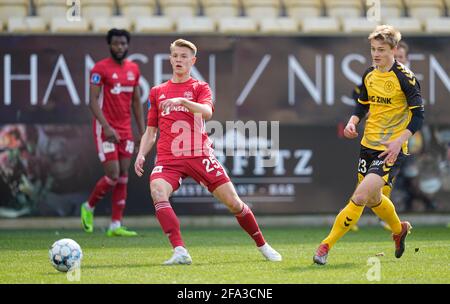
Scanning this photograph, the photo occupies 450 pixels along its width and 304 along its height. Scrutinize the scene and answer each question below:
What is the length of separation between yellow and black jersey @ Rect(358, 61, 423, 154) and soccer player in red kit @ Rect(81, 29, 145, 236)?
15.1 feet

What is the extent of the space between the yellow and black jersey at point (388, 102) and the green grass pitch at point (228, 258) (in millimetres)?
1128

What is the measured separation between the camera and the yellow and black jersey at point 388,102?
362 inches

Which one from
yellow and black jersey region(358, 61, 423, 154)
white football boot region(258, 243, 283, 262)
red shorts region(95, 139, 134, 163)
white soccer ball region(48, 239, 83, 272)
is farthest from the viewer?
red shorts region(95, 139, 134, 163)

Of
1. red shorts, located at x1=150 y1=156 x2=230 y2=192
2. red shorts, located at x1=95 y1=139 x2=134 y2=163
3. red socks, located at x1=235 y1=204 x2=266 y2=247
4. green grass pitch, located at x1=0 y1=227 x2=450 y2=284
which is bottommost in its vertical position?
green grass pitch, located at x1=0 y1=227 x2=450 y2=284

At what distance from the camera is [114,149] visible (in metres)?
13.4

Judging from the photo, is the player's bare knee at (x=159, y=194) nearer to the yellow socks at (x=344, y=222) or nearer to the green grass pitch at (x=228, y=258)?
the green grass pitch at (x=228, y=258)

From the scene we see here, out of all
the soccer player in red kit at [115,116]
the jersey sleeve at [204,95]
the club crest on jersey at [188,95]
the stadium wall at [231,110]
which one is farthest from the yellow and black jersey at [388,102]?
the stadium wall at [231,110]

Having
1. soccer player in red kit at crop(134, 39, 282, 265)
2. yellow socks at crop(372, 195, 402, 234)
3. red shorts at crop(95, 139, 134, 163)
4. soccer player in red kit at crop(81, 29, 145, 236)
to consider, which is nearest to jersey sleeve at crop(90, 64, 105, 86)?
soccer player in red kit at crop(81, 29, 145, 236)

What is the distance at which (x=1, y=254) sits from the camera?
10445 millimetres

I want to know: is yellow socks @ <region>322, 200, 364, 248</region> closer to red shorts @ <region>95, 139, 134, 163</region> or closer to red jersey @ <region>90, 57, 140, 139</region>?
red shorts @ <region>95, 139, 134, 163</region>

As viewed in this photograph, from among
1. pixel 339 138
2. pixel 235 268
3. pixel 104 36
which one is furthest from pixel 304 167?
pixel 235 268

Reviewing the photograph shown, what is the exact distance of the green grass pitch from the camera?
7.97 m

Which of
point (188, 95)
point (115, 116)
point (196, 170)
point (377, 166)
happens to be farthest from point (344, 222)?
point (115, 116)

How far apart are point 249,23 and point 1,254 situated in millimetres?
6949
